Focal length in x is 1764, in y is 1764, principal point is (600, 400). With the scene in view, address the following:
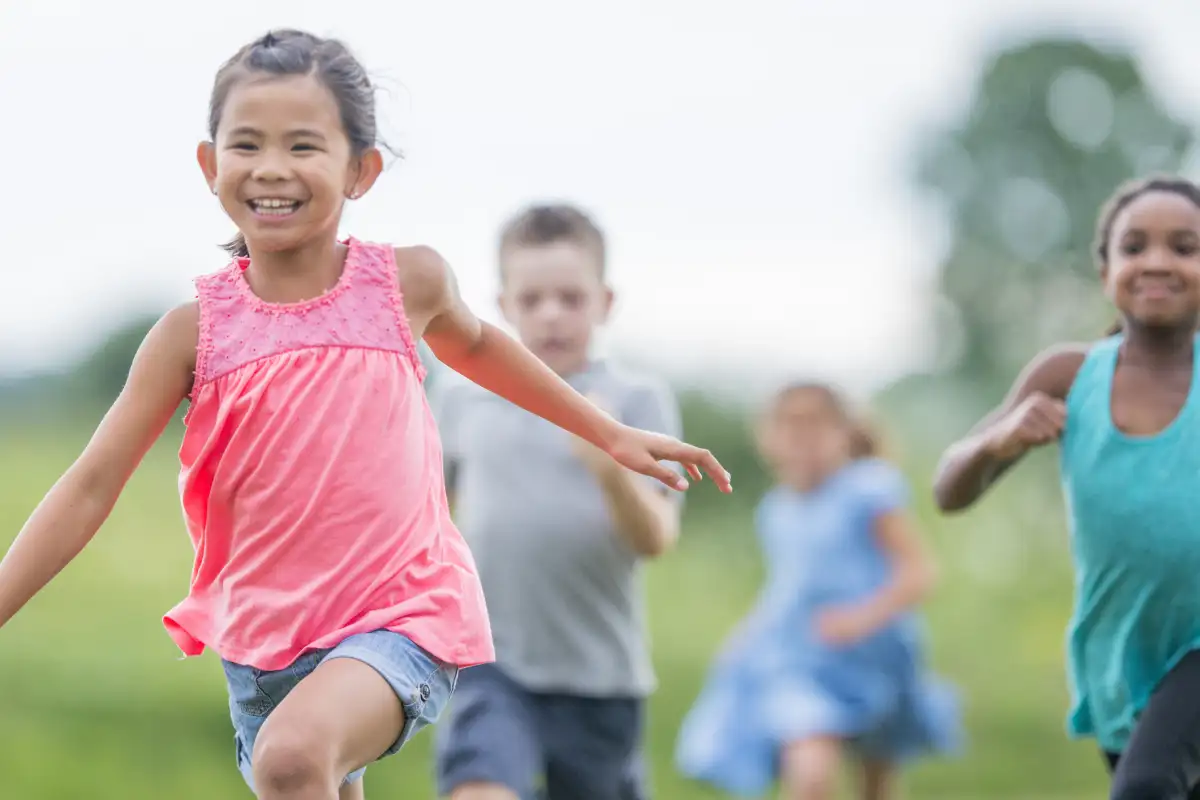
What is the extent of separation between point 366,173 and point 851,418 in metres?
4.26

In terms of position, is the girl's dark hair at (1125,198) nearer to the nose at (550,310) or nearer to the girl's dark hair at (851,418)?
the nose at (550,310)

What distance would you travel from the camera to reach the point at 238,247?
3.70 m

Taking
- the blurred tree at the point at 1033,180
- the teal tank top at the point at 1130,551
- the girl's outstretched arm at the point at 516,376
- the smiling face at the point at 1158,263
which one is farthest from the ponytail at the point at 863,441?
the blurred tree at the point at 1033,180

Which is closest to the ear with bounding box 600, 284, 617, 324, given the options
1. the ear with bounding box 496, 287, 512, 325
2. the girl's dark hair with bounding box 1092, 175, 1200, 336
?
the ear with bounding box 496, 287, 512, 325

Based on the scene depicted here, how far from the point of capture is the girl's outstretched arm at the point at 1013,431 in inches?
165

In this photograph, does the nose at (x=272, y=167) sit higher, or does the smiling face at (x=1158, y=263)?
the nose at (x=272, y=167)

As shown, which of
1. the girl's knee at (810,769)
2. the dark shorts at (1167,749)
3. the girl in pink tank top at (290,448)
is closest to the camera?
the girl in pink tank top at (290,448)

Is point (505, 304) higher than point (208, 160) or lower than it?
Result: lower

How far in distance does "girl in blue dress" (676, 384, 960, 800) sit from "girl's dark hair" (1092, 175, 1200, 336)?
2.47 meters

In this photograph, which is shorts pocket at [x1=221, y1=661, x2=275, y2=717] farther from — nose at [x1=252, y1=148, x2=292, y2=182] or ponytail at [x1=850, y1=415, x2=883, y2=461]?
ponytail at [x1=850, y1=415, x2=883, y2=461]

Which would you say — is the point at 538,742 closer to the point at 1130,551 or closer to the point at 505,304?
the point at 505,304

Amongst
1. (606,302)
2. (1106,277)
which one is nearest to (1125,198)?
(1106,277)

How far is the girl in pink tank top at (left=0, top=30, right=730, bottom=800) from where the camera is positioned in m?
3.32

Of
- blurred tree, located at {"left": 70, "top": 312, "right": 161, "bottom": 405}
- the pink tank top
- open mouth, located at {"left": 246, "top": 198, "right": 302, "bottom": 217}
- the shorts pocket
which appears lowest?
blurred tree, located at {"left": 70, "top": 312, "right": 161, "bottom": 405}
